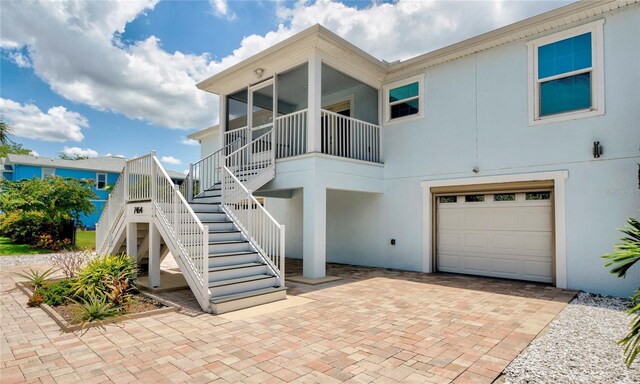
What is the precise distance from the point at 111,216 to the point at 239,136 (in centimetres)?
422

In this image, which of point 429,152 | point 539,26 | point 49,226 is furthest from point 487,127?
point 49,226

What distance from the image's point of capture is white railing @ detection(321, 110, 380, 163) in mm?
9109

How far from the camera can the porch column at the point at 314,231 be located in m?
8.09

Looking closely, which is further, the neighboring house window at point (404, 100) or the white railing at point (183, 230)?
the neighboring house window at point (404, 100)

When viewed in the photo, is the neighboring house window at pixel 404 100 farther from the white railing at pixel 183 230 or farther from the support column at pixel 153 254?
the support column at pixel 153 254

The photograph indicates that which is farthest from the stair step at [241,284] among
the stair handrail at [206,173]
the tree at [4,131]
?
the tree at [4,131]

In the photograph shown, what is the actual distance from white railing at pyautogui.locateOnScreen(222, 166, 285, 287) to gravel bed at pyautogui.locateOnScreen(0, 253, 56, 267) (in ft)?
27.8

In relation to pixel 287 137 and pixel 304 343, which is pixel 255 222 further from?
pixel 304 343

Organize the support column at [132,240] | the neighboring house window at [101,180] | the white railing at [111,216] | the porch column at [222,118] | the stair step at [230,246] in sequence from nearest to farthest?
the stair step at [230,246]
the support column at [132,240]
the white railing at [111,216]
the porch column at [222,118]
the neighboring house window at [101,180]

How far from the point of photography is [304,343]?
415 centimetres

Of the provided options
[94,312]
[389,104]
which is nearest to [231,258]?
[94,312]

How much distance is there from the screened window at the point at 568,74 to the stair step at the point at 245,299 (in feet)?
22.1

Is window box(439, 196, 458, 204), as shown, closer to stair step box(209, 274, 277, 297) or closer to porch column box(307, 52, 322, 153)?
porch column box(307, 52, 322, 153)

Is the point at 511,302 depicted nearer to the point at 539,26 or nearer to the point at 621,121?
the point at 621,121
